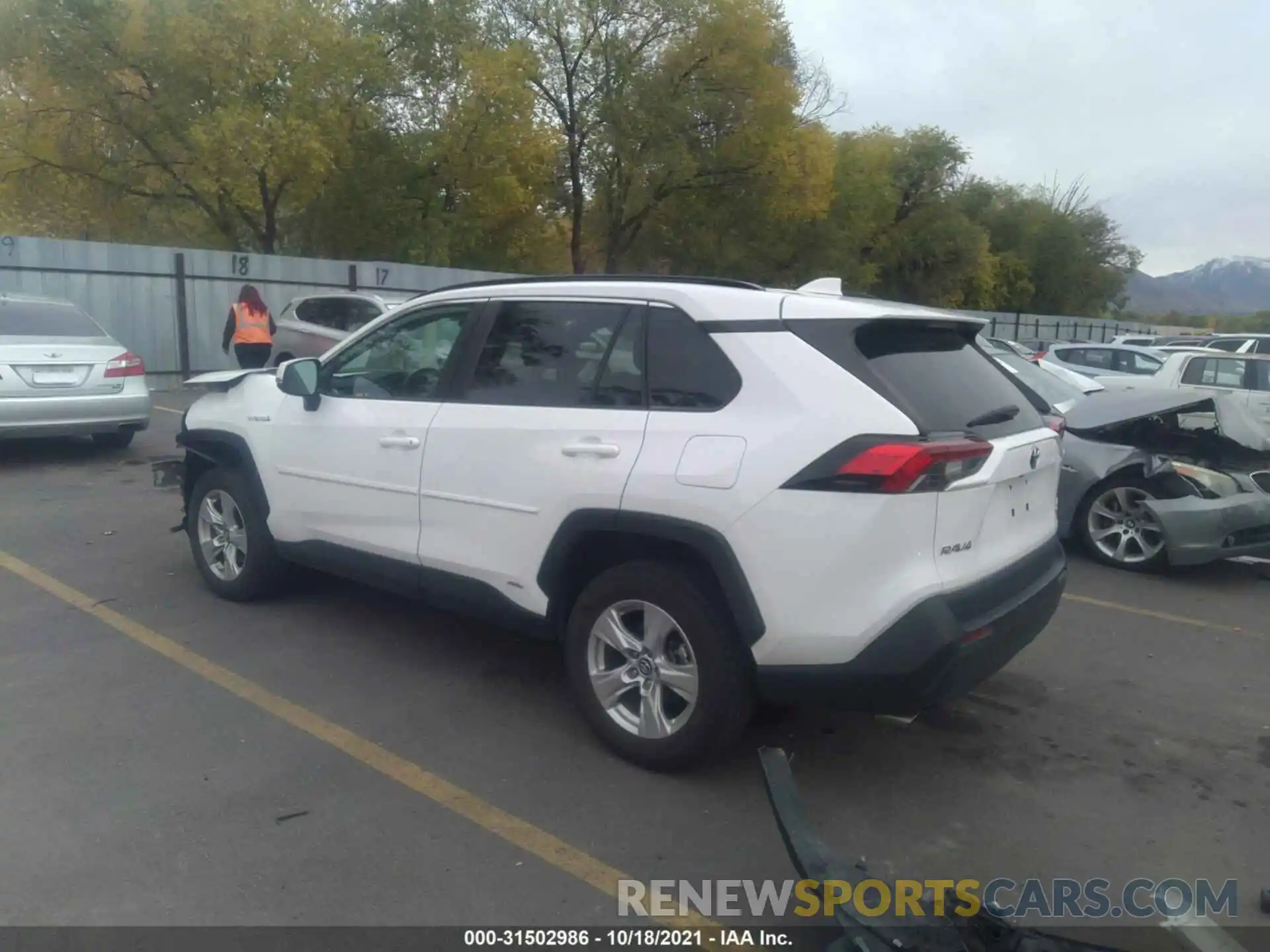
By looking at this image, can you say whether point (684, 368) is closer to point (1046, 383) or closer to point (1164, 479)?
point (1164, 479)

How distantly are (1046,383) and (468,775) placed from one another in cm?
725

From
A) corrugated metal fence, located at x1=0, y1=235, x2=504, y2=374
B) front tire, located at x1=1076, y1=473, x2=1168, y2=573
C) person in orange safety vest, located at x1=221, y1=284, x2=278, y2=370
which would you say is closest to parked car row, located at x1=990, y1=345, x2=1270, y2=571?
front tire, located at x1=1076, y1=473, x2=1168, y2=573

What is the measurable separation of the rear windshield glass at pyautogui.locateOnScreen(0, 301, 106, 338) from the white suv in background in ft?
14.8

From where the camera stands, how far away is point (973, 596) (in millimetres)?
3604

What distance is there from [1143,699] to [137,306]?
15.9 metres

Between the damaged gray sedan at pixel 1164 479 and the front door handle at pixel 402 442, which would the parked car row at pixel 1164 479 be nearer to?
the damaged gray sedan at pixel 1164 479

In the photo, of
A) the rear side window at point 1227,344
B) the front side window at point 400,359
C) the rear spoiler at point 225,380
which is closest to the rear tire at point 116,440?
the rear spoiler at point 225,380

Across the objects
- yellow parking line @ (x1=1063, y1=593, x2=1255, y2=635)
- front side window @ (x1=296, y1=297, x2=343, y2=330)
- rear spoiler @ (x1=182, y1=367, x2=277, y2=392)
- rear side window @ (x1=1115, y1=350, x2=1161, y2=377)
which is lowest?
yellow parking line @ (x1=1063, y1=593, x2=1255, y2=635)

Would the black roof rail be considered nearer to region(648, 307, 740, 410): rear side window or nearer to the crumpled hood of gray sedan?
region(648, 307, 740, 410): rear side window

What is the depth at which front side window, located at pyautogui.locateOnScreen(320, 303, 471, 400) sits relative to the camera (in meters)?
4.75

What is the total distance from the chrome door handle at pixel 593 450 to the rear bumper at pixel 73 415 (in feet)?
23.2

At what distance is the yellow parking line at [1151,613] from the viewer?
619cm

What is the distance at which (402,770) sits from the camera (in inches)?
157

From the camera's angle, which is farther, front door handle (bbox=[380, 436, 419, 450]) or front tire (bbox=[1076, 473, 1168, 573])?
front tire (bbox=[1076, 473, 1168, 573])
